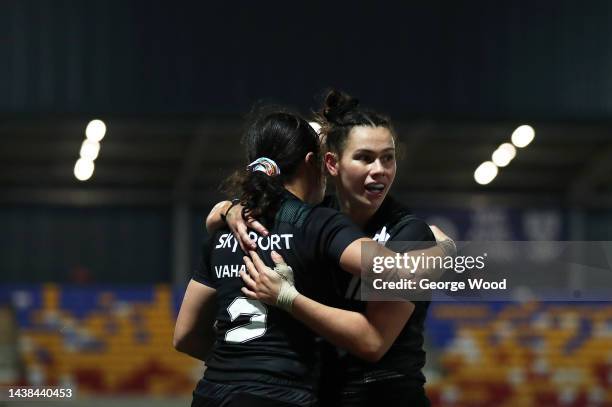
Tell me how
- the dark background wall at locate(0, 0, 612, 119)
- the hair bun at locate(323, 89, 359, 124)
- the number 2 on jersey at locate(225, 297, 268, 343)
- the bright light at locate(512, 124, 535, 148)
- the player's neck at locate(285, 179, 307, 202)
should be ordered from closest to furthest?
the number 2 on jersey at locate(225, 297, 268, 343)
the player's neck at locate(285, 179, 307, 202)
the hair bun at locate(323, 89, 359, 124)
the dark background wall at locate(0, 0, 612, 119)
the bright light at locate(512, 124, 535, 148)

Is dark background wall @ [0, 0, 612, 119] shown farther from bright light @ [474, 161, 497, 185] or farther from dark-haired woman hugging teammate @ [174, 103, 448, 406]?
dark-haired woman hugging teammate @ [174, 103, 448, 406]

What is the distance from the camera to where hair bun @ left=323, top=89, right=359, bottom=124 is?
3930 millimetres

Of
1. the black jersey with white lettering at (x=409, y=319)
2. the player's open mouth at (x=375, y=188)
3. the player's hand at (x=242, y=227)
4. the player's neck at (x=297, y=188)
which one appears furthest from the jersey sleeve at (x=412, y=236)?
the player's hand at (x=242, y=227)

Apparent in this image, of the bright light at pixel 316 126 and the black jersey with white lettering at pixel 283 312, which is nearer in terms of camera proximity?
the black jersey with white lettering at pixel 283 312

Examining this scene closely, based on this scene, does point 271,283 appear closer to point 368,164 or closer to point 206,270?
point 206,270

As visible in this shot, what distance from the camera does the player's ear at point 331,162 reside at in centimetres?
383

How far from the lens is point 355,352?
337cm

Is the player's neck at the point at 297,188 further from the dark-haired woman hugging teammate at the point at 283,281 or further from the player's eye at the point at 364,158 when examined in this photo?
the player's eye at the point at 364,158

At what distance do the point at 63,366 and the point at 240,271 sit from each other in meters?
10.4

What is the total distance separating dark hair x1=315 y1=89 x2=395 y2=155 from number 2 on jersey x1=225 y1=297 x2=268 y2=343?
0.75 metres

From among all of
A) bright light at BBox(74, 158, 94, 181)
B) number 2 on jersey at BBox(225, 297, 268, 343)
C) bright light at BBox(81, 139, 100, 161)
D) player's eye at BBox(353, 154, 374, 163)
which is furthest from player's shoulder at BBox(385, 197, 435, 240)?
bright light at BBox(74, 158, 94, 181)

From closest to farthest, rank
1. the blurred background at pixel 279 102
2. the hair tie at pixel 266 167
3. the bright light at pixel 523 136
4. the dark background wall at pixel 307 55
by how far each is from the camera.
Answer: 1. the hair tie at pixel 266 167
2. the blurred background at pixel 279 102
3. the dark background wall at pixel 307 55
4. the bright light at pixel 523 136

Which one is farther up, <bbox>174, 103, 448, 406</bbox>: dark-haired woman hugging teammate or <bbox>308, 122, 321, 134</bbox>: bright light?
<bbox>308, 122, 321, 134</bbox>: bright light

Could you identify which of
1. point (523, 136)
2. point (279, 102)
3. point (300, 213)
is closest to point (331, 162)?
point (300, 213)
